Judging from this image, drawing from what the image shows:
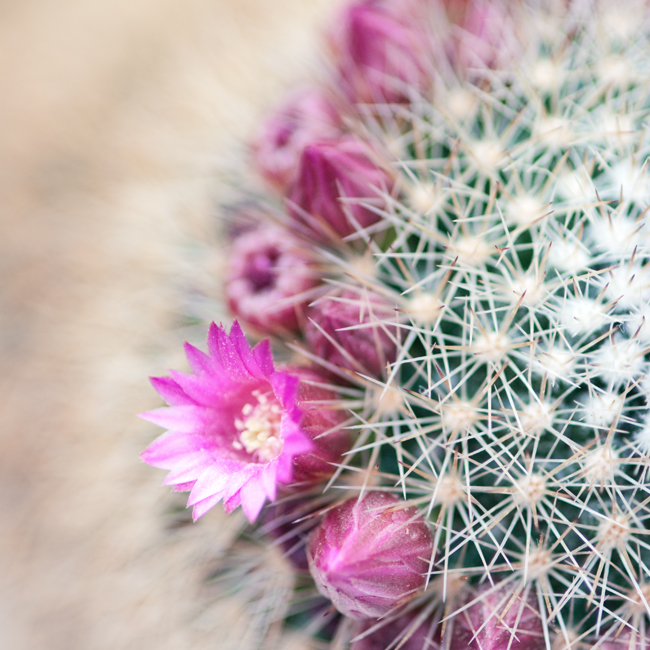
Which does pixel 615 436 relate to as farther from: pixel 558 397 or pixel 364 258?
pixel 364 258

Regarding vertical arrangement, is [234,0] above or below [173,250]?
above

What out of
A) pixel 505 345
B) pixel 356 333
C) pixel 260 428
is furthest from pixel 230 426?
pixel 505 345

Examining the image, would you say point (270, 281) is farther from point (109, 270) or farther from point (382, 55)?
point (109, 270)

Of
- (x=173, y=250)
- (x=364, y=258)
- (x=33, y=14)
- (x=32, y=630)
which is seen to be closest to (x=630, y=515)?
(x=364, y=258)

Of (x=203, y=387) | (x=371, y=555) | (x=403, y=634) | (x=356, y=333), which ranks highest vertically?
(x=203, y=387)

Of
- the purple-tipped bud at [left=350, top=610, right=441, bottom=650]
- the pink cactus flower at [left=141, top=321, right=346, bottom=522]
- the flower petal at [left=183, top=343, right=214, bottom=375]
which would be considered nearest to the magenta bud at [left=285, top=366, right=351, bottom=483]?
the pink cactus flower at [left=141, top=321, right=346, bottom=522]
